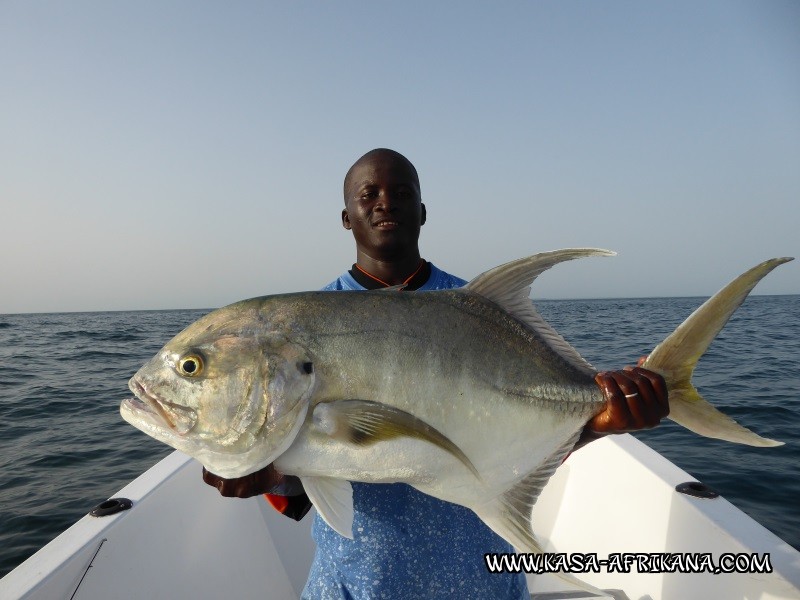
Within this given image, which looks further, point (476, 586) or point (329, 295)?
point (476, 586)

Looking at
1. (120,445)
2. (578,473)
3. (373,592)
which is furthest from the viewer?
(120,445)

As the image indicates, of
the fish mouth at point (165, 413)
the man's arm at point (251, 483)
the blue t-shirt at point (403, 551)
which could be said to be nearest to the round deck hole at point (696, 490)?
the blue t-shirt at point (403, 551)

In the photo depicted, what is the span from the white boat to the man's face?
65.6 inches

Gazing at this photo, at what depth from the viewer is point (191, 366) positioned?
5.70 ft

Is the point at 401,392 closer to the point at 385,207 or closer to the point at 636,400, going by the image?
the point at 636,400

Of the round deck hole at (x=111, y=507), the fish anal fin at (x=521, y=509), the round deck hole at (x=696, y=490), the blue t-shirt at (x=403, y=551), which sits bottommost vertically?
the round deck hole at (x=111, y=507)

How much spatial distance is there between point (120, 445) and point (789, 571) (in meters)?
9.92

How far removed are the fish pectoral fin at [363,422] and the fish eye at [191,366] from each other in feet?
1.43

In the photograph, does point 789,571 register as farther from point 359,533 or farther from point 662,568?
point 359,533

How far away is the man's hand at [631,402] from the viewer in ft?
6.48

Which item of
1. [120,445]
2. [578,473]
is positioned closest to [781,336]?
[578,473]

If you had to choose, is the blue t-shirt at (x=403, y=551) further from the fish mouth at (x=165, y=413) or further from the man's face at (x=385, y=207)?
the man's face at (x=385, y=207)

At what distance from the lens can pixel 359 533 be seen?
2.23 metres

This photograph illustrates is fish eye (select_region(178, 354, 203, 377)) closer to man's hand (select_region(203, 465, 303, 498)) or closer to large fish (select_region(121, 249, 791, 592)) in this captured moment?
large fish (select_region(121, 249, 791, 592))
